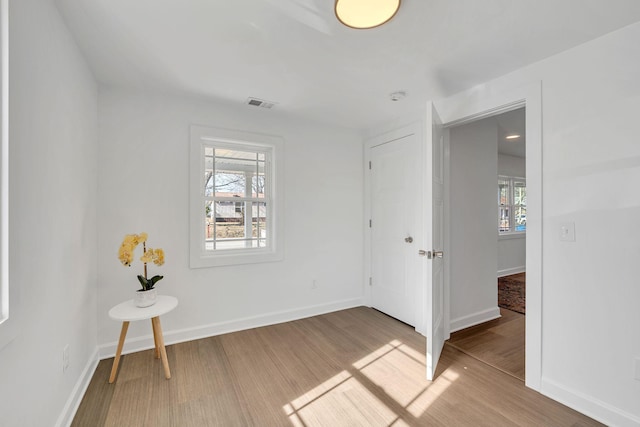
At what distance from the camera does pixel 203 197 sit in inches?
117

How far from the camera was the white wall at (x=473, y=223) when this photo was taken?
10.2ft

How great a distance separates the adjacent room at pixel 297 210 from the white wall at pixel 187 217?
2 centimetres

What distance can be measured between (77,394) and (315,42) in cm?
274

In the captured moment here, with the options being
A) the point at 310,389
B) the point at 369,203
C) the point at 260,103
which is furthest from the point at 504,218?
the point at 310,389

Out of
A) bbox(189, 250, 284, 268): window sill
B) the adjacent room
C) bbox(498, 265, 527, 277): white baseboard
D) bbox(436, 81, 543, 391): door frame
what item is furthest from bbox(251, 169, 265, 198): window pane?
bbox(498, 265, 527, 277): white baseboard

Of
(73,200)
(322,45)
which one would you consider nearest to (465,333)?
(322,45)

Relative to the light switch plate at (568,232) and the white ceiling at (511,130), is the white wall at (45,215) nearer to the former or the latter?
the light switch plate at (568,232)

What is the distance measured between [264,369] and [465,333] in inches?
82.2

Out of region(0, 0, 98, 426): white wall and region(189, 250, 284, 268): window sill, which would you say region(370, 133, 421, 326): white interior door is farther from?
region(0, 0, 98, 426): white wall

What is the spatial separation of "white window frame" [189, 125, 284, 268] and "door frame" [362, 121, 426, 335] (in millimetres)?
1177

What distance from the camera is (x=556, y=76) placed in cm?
200

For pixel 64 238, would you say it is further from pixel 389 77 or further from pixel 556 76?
pixel 556 76

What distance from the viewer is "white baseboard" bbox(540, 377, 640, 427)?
5.58 ft

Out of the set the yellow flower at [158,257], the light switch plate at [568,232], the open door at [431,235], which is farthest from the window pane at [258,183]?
the light switch plate at [568,232]
